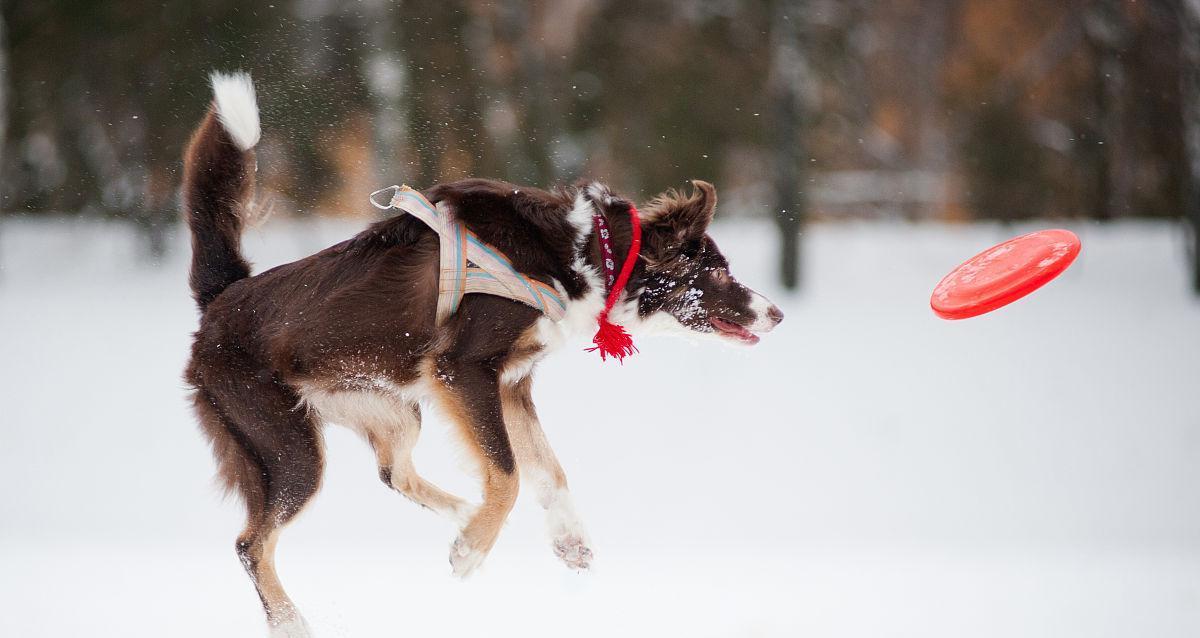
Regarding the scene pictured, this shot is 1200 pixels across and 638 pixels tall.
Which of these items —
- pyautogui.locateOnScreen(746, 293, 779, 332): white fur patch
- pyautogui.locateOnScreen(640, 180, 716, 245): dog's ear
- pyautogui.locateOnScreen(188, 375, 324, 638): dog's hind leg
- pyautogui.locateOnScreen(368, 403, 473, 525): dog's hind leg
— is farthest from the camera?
pyautogui.locateOnScreen(368, 403, 473, 525): dog's hind leg

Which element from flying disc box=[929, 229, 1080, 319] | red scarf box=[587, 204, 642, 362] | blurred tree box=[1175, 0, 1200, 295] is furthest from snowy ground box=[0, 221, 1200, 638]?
flying disc box=[929, 229, 1080, 319]

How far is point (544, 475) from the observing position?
12.9 feet

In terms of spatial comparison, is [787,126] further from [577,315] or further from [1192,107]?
[577,315]

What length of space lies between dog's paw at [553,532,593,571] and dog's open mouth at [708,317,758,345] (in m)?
0.96

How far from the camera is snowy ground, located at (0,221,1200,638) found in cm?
419

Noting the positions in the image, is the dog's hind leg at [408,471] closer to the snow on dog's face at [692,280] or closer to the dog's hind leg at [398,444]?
the dog's hind leg at [398,444]

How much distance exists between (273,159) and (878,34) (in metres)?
12.8

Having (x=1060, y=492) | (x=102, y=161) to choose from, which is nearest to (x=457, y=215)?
(x=1060, y=492)

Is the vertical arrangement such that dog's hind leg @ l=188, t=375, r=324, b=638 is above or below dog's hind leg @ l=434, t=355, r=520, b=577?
below

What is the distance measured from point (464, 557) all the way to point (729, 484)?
9.65ft

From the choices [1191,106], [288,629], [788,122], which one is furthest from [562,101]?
[288,629]

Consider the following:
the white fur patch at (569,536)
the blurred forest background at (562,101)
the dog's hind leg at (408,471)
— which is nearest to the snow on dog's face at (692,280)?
the white fur patch at (569,536)

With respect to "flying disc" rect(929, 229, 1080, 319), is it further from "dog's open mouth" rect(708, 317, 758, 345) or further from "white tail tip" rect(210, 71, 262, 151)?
"white tail tip" rect(210, 71, 262, 151)

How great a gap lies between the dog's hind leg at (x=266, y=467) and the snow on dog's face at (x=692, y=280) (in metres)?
1.38
